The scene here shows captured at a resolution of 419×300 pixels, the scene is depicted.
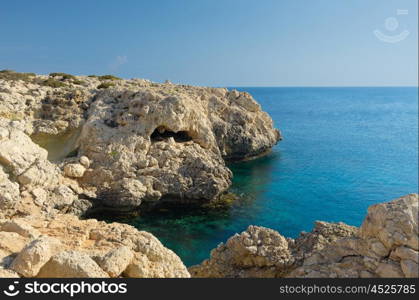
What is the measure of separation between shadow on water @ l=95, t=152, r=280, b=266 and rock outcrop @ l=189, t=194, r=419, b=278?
763 cm

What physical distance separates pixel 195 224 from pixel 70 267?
1805 cm

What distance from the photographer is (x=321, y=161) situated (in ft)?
147

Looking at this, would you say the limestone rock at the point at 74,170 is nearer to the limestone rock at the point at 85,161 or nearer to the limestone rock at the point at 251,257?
the limestone rock at the point at 85,161

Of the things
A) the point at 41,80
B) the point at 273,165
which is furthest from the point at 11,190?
the point at 273,165

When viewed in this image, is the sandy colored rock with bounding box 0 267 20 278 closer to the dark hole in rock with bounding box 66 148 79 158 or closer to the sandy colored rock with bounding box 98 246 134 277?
the sandy colored rock with bounding box 98 246 134 277

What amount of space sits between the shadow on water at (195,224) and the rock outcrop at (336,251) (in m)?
7.63

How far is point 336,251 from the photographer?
10.4 metres

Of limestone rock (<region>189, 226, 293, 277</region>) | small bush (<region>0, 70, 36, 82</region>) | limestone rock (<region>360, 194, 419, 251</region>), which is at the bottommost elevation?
limestone rock (<region>189, 226, 293, 277</region>)

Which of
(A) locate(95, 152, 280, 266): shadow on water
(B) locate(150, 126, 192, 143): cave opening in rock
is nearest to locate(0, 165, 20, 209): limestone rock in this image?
(A) locate(95, 152, 280, 266): shadow on water

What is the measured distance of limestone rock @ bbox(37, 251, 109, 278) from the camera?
6.70m

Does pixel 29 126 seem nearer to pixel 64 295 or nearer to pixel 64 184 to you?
pixel 64 184

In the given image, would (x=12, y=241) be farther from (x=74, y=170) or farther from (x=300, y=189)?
(x=300, y=189)

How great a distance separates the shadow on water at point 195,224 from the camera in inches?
837

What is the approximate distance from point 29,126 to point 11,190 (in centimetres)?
1052
